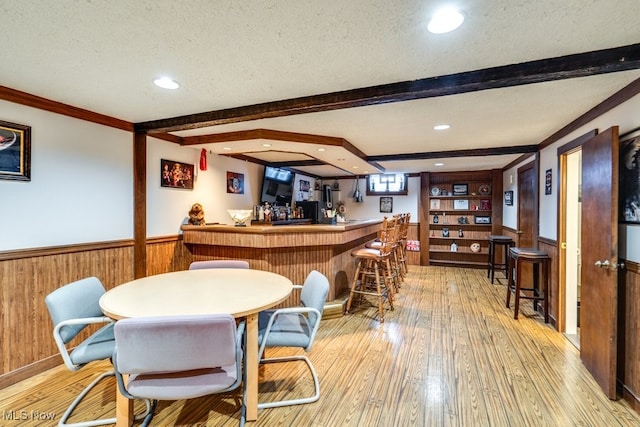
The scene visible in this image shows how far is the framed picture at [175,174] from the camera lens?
11.7 feet

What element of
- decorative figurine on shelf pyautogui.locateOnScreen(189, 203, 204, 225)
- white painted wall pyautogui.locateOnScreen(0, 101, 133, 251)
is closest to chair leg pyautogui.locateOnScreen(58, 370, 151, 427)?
white painted wall pyautogui.locateOnScreen(0, 101, 133, 251)

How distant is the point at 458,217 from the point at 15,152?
701 cm

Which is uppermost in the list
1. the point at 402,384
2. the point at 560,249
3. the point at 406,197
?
the point at 406,197

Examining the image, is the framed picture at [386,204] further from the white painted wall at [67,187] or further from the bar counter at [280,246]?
the white painted wall at [67,187]

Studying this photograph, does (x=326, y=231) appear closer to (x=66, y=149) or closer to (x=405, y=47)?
(x=405, y=47)

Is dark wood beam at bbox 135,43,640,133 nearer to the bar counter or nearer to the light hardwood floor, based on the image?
the bar counter

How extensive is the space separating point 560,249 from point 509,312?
107 centimetres

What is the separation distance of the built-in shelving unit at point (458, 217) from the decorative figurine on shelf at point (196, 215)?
15.8 feet

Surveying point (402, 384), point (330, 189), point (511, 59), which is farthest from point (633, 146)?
point (330, 189)

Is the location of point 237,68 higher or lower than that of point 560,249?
higher

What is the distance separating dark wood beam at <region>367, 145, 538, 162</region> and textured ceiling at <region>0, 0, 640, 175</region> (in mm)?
1426

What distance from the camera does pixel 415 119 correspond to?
3.01 meters

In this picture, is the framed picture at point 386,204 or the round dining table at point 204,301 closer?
the round dining table at point 204,301

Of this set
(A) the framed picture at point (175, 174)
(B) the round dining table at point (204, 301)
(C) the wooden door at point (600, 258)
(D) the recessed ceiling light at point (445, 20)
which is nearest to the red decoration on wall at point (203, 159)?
(A) the framed picture at point (175, 174)
